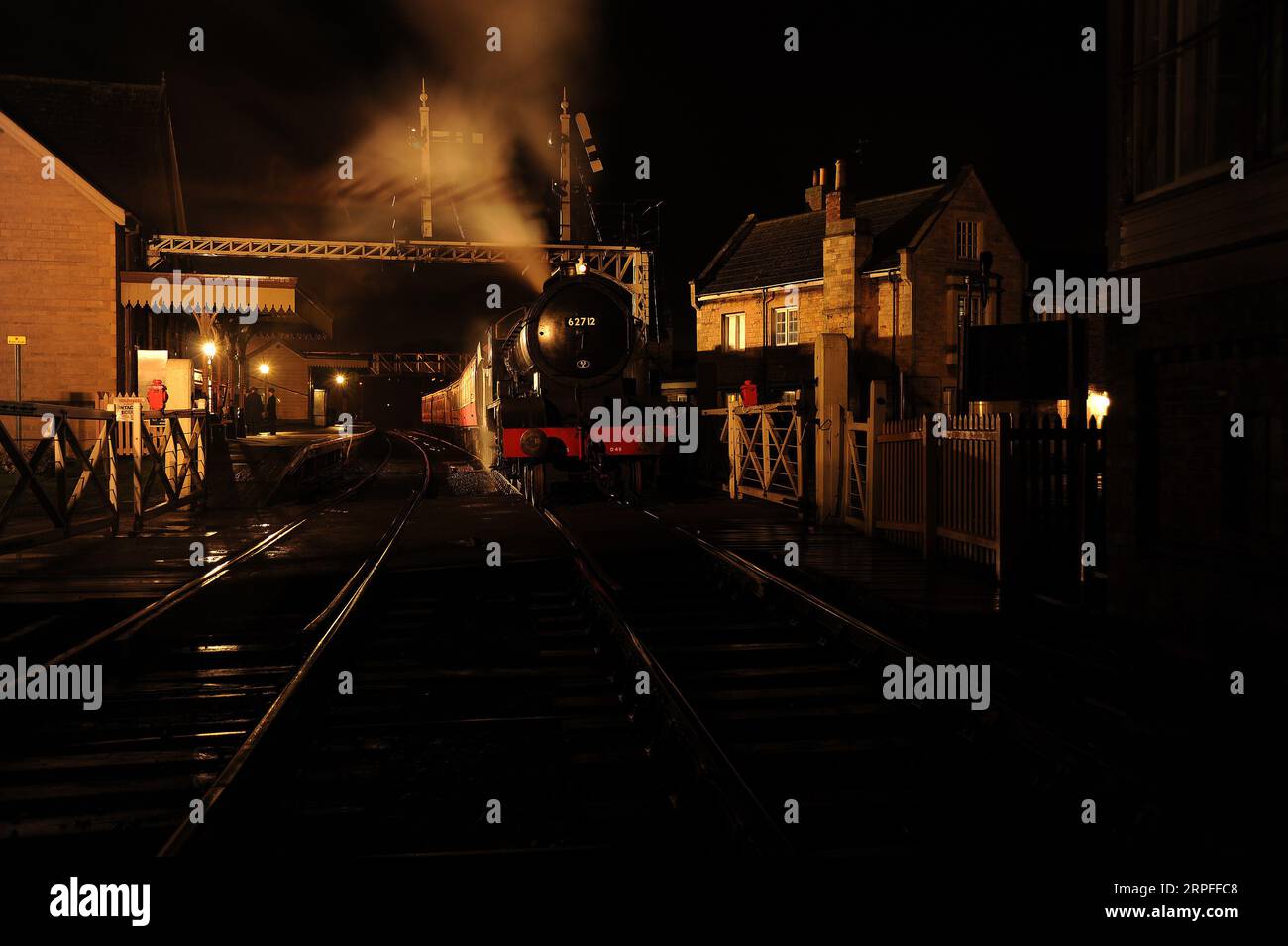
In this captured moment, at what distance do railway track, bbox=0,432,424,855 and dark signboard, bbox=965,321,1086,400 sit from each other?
18.2ft

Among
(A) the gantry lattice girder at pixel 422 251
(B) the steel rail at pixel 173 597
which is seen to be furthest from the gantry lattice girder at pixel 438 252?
(B) the steel rail at pixel 173 597

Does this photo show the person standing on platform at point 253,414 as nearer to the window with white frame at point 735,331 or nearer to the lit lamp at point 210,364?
the lit lamp at point 210,364

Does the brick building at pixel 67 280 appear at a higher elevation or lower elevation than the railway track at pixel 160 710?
higher

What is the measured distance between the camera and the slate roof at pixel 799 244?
2962cm

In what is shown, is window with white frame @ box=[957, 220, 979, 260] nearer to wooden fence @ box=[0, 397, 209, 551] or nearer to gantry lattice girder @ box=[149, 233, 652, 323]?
gantry lattice girder @ box=[149, 233, 652, 323]

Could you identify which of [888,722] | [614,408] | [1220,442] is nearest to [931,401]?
[614,408]

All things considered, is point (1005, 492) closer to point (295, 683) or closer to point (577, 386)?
point (295, 683)

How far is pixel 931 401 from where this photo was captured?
93.2 feet

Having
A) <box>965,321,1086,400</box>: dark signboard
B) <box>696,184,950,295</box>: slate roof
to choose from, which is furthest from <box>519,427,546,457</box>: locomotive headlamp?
<box>696,184,950,295</box>: slate roof

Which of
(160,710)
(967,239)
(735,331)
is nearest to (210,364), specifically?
(735,331)

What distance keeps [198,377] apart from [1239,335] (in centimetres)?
2345

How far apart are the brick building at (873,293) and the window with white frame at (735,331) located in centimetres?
4

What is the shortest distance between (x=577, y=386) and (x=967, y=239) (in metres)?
18.4
